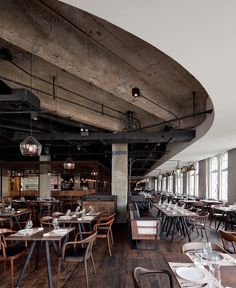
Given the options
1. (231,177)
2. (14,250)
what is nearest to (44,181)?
(231,177)

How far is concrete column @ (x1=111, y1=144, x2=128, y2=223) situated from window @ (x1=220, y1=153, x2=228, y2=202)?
5.01 m

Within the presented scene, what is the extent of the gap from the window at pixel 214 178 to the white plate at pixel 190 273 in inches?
456

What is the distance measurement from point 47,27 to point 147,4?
1.97 meters

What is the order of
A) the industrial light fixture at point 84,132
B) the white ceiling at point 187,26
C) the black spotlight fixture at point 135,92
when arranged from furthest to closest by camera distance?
the industrial light fixture at point 84,132
the black spotlight fixture at point 135,92
the white ceiling at point 187,26

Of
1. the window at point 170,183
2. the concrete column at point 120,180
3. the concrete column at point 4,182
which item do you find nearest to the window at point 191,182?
the window at point 170,183

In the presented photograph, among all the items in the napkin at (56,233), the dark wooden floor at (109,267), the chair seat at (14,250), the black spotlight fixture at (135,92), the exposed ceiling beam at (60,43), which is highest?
the exposed ceiling beam at (60,43)

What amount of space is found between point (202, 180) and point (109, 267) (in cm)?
1140

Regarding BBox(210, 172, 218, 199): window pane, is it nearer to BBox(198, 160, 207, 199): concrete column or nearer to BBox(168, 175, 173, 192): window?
BBox(198, 160, 207, 199): concrete column

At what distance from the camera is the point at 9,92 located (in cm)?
457

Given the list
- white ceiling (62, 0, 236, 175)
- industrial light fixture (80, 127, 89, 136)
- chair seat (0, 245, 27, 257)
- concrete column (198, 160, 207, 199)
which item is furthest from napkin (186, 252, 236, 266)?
concrete column (198, 160, 207, 199)

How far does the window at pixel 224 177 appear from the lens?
38.5 feet

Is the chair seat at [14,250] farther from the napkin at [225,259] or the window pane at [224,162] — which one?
the window pane at [224,162]

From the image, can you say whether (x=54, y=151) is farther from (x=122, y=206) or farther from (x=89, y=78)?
(x=89, y=78)

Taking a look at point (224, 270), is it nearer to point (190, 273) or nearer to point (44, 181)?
point (190, 273)
